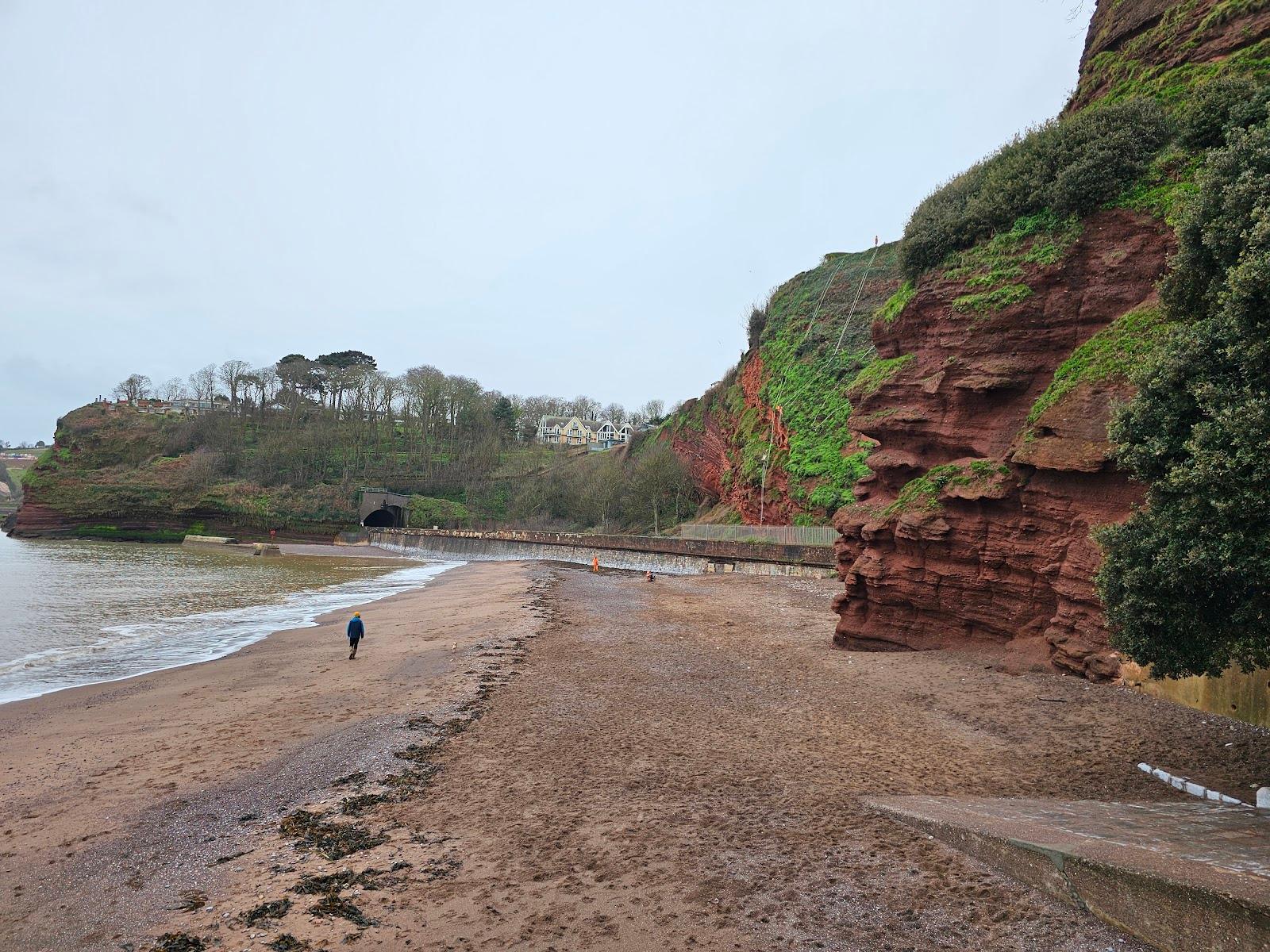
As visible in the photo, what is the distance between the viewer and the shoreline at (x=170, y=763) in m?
5.27

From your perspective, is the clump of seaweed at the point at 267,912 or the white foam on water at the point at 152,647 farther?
the white foam on water at the point at 152,647

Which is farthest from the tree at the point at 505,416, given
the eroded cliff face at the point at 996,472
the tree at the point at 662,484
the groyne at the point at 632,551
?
the eroded cliff face at the point at 996,472

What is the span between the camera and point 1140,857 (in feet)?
14.0

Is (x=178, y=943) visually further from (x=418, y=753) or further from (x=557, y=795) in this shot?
(x=418, y=753)

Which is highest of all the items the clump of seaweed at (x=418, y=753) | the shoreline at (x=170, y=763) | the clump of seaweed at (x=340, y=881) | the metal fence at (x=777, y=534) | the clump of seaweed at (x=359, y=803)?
the metal fence at (x=777, y=534)

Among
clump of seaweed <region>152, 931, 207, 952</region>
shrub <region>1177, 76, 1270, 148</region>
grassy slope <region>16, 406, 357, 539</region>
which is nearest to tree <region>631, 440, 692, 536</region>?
grassy slope <region>16, 406, 357, 539</region>

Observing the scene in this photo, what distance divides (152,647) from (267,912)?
15457 millimetres

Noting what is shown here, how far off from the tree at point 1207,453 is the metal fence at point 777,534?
24834 millimetres

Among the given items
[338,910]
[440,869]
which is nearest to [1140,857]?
[440,869]

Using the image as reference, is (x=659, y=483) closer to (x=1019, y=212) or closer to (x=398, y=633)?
(x=398, y=633)

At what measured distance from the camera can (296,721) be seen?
983 cm

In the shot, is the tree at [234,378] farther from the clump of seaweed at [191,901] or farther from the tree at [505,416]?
the clump of seaweed at [191,901]

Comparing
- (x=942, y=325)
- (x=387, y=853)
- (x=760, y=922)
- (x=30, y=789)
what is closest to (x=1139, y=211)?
(x=942, y=325)

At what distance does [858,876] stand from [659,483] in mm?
56740
